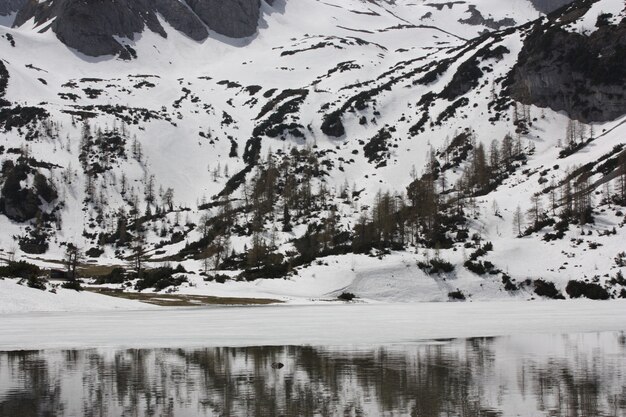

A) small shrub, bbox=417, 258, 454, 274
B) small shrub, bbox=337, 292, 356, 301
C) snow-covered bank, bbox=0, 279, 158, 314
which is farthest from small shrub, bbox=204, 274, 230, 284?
small shrub, bbox=417, 258, 454, 274

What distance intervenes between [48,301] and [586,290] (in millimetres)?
80282

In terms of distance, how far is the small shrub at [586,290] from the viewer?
91188 millimetres

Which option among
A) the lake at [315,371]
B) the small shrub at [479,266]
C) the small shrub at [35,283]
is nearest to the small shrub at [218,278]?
the small shrub at [35,283]

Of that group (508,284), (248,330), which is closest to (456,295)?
(508,284)

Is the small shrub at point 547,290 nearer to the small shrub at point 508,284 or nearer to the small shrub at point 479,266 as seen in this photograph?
the small shrub at point 508,284

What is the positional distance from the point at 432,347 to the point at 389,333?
8943mm

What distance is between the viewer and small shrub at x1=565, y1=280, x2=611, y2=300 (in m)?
91.2

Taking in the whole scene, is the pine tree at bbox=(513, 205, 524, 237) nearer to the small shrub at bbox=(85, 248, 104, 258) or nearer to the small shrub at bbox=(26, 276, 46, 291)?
the small shrub at bbox=(26, 276, 46, 291)

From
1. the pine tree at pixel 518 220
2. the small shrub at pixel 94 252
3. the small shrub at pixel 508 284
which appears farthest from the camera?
the small shrub at pixel 94 252

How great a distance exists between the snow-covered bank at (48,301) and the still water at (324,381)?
114 feet

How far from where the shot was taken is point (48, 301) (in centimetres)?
6725

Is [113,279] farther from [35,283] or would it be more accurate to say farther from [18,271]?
[35,283]

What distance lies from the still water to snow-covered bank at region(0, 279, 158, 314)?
34756mm

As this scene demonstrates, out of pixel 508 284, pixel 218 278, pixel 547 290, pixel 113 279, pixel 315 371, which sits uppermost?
pixel 218 278
